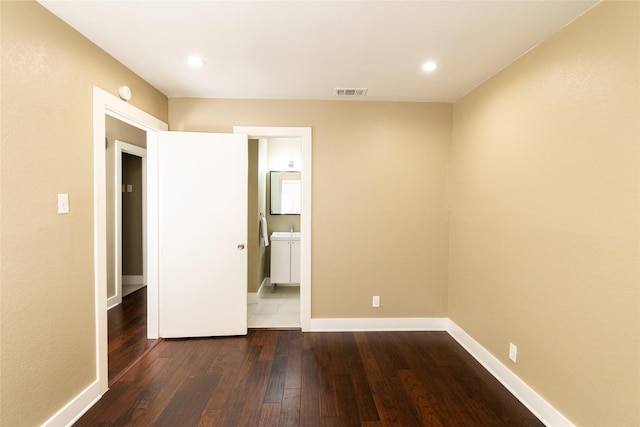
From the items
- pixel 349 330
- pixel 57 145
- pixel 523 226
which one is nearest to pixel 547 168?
pixel 523 226

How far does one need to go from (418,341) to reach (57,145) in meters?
3.29

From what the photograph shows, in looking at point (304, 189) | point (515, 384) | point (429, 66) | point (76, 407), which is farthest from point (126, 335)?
point (429, 66)

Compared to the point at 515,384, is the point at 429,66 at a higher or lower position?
higher

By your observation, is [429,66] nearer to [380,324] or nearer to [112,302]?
[380,324]

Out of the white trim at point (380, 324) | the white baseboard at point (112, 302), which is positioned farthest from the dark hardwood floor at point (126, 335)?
the white trim at point (380, 324)

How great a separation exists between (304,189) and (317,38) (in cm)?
150

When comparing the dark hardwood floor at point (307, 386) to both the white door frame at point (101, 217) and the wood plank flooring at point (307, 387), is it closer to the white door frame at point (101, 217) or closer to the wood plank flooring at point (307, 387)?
the wood plank flooring at point (307, 387)

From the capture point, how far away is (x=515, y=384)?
2191mm

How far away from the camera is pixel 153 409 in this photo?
200 cm

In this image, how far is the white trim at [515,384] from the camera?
187 cm

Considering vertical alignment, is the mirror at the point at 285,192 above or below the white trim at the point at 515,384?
above

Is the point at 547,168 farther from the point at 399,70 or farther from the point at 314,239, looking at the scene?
the point at 314,239

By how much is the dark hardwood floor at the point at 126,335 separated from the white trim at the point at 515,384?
3.00 meters

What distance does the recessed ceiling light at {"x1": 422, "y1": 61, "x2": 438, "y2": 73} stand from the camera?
2314 mm
